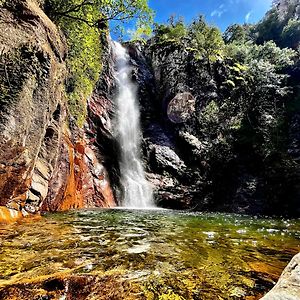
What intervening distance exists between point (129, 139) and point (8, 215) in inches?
539

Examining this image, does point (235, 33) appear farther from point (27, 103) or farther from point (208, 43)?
point (27, 103)

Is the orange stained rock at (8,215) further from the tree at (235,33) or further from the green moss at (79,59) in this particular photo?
the tree at (235,33)

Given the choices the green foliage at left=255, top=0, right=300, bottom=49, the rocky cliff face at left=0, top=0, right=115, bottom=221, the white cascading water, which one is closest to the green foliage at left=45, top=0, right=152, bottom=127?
the rocky cliff face at left=0, top=0, right=115, bottom=221

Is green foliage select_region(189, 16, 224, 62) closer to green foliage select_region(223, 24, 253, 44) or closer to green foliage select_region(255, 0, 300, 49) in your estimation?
green foliage select_region(255, 0, 300, 49)

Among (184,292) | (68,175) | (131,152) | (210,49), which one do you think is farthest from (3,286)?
(210,49)

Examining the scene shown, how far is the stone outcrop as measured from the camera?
1859mm

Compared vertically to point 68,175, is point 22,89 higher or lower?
higher

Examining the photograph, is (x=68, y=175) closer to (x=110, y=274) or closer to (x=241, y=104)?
(x=110, y=274)

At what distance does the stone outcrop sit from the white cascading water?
605 inches

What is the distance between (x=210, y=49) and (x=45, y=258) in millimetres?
27544

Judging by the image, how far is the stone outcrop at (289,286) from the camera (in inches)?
73.2

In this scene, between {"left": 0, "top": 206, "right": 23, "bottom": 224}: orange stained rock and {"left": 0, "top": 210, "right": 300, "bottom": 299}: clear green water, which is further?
{"left": 0, "top": 206, "right": 23, "bottom": 224}: orange stained rock

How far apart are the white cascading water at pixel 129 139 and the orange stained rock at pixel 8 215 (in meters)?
9.91

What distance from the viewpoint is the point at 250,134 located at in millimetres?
22516
